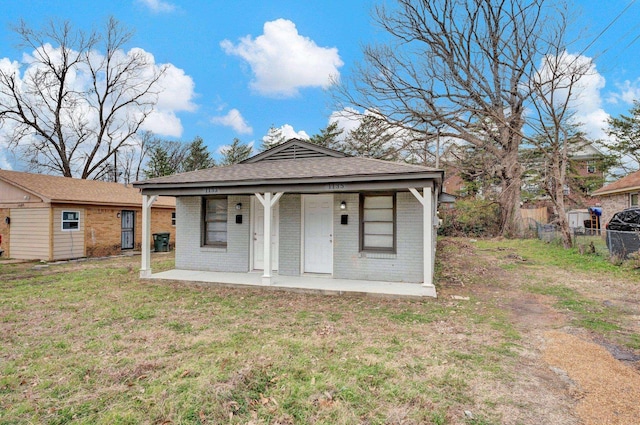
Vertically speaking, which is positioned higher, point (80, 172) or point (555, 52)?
point (555, 52)

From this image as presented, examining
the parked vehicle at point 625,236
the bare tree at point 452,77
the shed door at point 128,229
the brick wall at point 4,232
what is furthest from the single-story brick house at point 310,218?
the bare tree at point 452,77

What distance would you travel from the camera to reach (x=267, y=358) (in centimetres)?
382

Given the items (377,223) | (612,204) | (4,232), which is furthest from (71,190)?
(612,204)

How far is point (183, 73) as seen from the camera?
26.2 m

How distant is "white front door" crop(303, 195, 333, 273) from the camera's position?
327 inches

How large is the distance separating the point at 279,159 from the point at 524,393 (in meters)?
8.74

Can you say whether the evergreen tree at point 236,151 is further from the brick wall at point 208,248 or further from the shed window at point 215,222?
the shed window at point 215,222

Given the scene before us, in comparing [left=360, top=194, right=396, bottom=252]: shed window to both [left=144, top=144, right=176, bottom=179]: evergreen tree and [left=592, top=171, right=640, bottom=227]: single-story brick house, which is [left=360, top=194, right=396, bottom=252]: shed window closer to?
[left=592, top=171, right=640, bottom=227]: single-story brick house

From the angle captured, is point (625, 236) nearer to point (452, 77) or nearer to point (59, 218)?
point (452, 77)

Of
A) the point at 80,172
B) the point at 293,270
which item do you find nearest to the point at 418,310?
the point at 293,270

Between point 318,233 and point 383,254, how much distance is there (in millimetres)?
1649

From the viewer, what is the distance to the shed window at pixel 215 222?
931 cm

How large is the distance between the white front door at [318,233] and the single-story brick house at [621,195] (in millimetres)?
16036

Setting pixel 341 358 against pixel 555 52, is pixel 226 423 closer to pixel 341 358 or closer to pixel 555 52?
pixel 341 358
